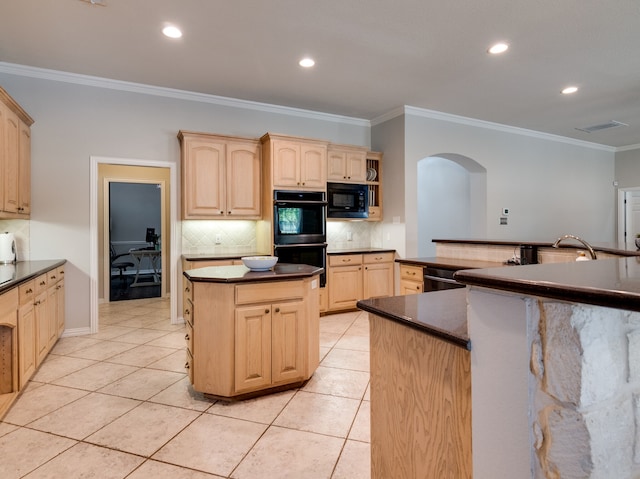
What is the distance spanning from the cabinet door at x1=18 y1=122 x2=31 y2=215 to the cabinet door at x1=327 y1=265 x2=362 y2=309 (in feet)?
11.0

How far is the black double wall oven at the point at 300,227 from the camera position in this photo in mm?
4344

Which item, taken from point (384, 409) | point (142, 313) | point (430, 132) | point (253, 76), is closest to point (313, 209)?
point (253, 76)

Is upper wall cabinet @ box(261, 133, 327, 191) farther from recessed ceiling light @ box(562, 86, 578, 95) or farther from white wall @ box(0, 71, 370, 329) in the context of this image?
recessed ceiling light @ box(562, 86, 578, 95)

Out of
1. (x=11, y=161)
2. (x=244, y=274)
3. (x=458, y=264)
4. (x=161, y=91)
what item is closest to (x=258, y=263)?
(x=244, y=274)

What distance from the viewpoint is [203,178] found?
13.9ft

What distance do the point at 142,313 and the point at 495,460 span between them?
5.06m

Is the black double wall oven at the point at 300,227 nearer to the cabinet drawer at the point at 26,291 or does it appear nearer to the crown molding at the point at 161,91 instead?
the crown molding at the point at 161,91

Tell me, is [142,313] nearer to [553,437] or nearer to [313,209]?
[313,209]

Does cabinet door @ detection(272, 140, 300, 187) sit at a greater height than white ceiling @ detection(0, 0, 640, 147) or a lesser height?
lesser

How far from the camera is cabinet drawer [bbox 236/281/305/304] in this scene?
2371 mm

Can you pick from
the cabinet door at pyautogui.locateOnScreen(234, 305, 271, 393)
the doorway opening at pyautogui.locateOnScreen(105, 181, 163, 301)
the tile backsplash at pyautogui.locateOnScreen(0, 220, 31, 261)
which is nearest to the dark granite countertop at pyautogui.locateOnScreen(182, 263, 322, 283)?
the cabinet door at pyautogui.locateOnScreen(234, 305, 271, 393)

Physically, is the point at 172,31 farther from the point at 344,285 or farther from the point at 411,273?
the point at 344,285

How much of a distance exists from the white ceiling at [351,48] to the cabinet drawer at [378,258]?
2.05 m

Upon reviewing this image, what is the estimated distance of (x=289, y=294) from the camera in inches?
99.5
